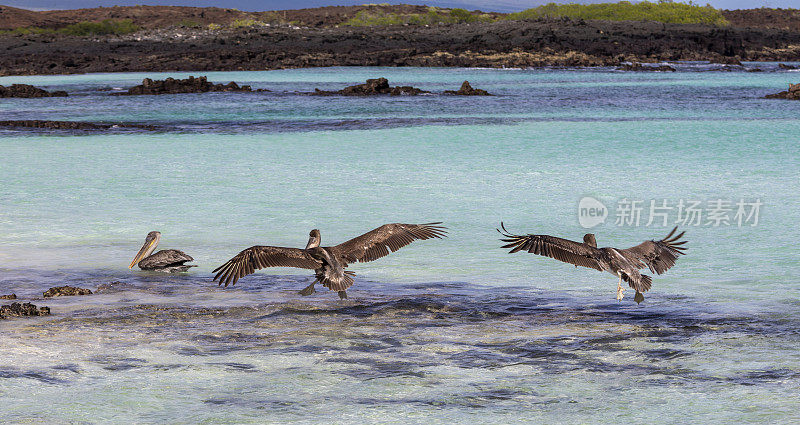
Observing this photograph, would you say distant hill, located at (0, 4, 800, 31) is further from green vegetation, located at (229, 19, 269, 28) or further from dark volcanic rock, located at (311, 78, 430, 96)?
dark volcanic rock, located at (311, 78, 430, 96)

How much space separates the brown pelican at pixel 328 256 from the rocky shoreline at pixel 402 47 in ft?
182

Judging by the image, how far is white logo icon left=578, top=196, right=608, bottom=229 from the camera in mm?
13055

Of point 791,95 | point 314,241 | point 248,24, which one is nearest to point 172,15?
point 248,24

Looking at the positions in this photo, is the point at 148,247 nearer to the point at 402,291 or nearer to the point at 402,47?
the point at 402,291

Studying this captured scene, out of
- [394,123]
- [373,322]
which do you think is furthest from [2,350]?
[394,123]

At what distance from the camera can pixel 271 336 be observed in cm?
738

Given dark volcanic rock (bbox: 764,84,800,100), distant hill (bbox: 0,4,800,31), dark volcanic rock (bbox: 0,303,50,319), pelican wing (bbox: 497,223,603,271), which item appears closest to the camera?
pelican wing (bbox: 497,223,603,271)

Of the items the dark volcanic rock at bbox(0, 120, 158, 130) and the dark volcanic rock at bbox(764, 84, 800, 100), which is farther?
the dark volcanic rock at bbox(764, 84, 800, 100)

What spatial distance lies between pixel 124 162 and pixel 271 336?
1418cm

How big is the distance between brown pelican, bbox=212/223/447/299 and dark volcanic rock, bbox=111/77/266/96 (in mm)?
35091

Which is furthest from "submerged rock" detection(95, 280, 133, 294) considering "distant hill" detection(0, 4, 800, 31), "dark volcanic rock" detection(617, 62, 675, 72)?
"distant hill" detection(0, 4, 800, 31)

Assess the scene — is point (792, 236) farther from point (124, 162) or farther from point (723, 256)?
point (124, 162)

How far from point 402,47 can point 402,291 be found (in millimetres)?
70307

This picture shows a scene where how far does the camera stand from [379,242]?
7.57 metres
